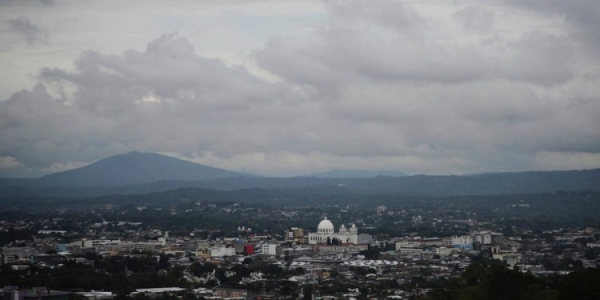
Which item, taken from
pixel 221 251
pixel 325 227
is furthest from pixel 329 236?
pixel 221 251

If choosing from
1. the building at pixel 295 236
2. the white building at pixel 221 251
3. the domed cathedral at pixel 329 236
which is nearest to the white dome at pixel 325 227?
the domed cathedral at pixel 329 236

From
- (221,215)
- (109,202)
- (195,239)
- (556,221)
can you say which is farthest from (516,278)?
(109,202)

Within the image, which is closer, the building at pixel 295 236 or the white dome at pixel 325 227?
the building at pixel 295 236

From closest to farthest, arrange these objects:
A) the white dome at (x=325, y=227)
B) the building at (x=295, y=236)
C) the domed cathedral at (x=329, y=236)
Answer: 1. the domed cathedral at (x=329, y=236)
2. the building at (x=295, y=236)
3. the white dome at (x=325, y=227)

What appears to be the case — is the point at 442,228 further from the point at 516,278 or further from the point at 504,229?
the point at 516,278

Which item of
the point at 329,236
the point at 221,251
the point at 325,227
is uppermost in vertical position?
the point at 325,227

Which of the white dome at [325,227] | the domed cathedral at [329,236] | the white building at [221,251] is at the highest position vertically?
the white dome at [325,227]

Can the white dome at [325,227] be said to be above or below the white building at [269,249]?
above

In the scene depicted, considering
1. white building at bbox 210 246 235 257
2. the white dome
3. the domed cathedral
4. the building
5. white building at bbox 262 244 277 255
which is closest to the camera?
white building at bbox 210 246 235 257

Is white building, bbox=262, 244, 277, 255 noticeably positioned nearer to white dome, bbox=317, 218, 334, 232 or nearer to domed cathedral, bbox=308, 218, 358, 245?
domed cathedral, bbox=308, 218, 358, 245

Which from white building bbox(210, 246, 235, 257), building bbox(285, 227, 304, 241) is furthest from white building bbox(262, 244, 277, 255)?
building bbox(285, 227, 304, 241)

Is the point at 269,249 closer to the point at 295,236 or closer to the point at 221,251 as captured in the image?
the point at 221,251

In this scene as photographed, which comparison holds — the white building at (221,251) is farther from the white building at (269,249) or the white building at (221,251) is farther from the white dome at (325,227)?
the white dome at (325,227)
